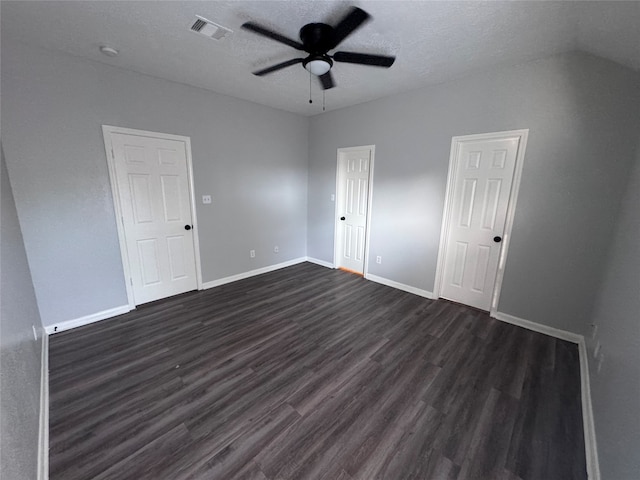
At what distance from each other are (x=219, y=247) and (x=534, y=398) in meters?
3.91

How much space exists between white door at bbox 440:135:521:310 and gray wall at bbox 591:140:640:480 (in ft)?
2.94

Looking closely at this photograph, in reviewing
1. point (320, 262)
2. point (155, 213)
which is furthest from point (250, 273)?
point (155, 213)

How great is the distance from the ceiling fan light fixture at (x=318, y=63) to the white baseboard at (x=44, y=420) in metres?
3.05

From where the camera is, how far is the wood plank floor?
145cm

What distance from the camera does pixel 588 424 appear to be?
5.42 ft

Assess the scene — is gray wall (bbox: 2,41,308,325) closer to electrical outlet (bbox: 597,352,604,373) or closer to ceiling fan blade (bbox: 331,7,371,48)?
ceiling fan blade (bbox: 331,7,371,48)

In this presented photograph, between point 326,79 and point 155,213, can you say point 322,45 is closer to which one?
point 326,79

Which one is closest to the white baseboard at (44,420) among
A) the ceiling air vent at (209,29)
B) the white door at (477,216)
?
the ceiling air vent at (209,29)

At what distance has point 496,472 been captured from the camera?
55.4 inches

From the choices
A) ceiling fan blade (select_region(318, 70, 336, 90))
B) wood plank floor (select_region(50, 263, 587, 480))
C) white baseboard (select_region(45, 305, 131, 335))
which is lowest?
wood plank floor (select_region(50, 263, 587, 480))

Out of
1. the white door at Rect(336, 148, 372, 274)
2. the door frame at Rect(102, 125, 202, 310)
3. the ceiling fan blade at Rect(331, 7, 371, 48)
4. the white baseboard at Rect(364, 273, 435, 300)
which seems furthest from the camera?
the white door at Rect(336, 148, 372, 274)

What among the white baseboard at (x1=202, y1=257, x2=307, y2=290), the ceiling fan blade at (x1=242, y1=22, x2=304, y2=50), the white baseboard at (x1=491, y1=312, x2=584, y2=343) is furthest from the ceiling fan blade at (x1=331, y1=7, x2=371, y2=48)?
the white baseboard at (x1=202, y1=257, x2=307, y2=290)

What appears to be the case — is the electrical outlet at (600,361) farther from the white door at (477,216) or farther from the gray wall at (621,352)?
the white door at (477,216)

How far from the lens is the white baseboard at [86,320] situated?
2.65 metres
